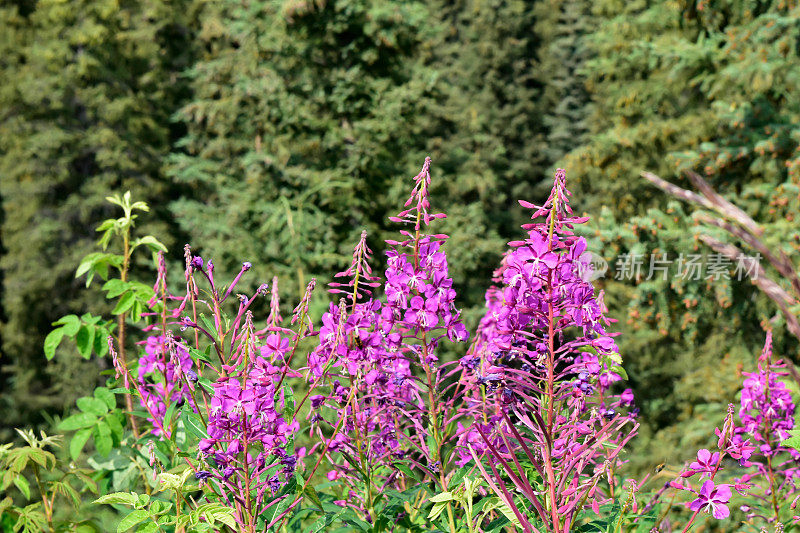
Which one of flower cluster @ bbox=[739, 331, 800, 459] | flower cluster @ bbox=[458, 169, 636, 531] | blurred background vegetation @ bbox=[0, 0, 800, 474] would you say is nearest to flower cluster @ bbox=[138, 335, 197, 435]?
flower cluster @ bbox=[458, 169, 636, 531]

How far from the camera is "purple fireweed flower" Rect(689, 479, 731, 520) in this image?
5.31 ft

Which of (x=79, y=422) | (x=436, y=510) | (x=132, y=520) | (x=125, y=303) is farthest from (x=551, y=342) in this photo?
(x=79, y=422)

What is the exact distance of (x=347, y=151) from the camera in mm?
10945

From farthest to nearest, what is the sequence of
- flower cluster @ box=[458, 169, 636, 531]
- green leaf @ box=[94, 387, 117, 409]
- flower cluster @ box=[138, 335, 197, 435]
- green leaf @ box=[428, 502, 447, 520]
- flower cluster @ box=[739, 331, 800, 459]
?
flower cluster @ box=[739, 331, 800, 459]
green leaf @ box=[94, 387, 117, 409]
flower cluster @ box=[138, 335, 197, 435]
green leaf @ box=[428, 502, 447, 520]
flower cluster @ box=[458, 169, 636, 531]

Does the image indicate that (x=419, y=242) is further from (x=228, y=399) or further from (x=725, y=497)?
(x=725, y=497)

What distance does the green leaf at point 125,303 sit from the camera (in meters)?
2.26

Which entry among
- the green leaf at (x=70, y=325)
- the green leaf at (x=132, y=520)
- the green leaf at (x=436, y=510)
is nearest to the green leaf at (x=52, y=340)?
the green leaf at (x=70, y=325)

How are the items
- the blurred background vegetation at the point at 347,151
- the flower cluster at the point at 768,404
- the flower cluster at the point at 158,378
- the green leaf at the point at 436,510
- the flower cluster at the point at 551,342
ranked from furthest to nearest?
the blurred background vegetation at the point at 347,151 → the flower cluster at the point at 768,404 → the flower cluster at the point at 158,378 → the green leaf at the point at 436,510 → the flower cluster at the point at 551,342

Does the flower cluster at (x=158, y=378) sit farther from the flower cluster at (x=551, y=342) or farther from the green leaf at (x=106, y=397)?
the flower cluster at (x=551, y=342)

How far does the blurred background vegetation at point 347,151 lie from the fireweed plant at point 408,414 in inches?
71.2

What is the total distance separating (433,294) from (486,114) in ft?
74.0

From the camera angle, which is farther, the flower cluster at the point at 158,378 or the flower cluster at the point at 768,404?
the flower cluster at the point at 768,404

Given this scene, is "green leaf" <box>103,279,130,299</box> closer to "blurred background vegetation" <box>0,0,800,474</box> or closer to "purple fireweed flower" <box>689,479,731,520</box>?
"purple fireweed flower" <box>689,479,731,520</box>

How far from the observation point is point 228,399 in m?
1.50
